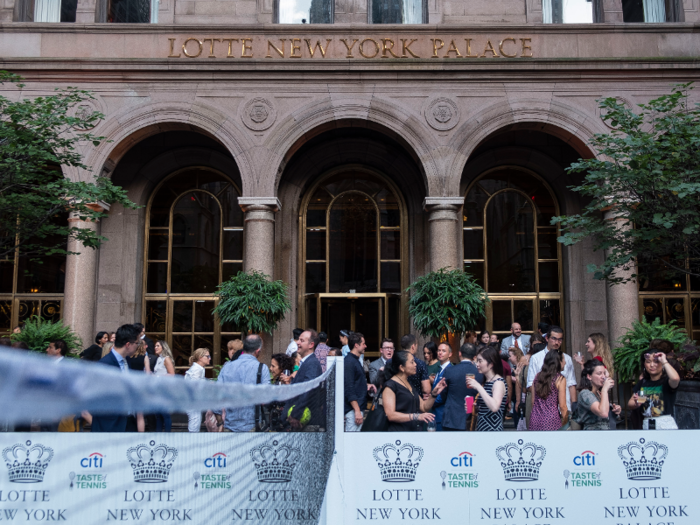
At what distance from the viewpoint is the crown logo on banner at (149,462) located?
500cm

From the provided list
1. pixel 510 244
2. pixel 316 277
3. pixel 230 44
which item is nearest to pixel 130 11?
pixel 230 44

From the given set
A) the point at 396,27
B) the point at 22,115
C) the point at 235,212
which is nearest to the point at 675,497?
the point at 22,115

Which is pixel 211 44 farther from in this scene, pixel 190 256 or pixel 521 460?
pixel 521 460

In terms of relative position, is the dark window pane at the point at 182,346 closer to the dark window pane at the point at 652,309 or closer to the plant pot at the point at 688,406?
the plant pot at the point at 688,406

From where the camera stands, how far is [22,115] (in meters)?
11.4

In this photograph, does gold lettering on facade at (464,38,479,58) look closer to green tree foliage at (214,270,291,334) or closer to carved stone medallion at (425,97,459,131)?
carved stone medallion at (425,97,459,131)

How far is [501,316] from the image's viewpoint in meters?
18.6

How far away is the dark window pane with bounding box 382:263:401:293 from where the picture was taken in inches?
750

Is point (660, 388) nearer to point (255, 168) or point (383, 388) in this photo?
point (383, 388)

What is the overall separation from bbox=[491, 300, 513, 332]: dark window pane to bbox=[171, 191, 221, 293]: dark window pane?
8.68 meters

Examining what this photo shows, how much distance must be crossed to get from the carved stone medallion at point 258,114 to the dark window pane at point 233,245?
3950 millimetres

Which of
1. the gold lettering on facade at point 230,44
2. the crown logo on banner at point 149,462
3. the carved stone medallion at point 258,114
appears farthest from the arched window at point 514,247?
the crown logo on banner at point 149,462

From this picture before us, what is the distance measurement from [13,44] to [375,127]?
1020cm

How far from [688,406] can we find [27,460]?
28.7 feet
